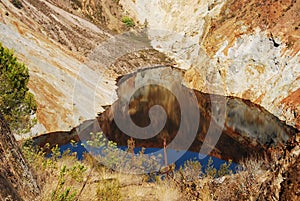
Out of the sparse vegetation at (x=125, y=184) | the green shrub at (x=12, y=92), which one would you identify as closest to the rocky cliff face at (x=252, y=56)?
the green shrub at (x=12, y=92)

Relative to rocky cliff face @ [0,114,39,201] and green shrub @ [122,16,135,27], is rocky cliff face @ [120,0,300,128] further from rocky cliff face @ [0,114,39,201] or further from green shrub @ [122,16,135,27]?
rocky cliff face @ [0,114,39,201]

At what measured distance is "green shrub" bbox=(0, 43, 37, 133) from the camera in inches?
683

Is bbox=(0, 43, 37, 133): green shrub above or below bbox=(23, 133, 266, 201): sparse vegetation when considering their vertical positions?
below

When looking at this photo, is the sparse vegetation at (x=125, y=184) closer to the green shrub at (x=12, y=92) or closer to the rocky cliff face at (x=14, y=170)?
the rocky cliff face at (x=14, y=170)

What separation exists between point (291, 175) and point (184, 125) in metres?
31.2

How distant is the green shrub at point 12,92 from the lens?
683 inches

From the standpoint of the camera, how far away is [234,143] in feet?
106

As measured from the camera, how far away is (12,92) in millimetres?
18078

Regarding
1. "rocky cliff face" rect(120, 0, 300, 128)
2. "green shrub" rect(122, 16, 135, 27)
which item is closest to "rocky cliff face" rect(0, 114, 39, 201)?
"rocky cliff face" rect(120, 0, 300, 128)

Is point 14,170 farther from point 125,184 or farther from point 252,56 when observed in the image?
point 252,56

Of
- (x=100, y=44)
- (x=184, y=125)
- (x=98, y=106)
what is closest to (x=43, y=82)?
(x=98, y=106)

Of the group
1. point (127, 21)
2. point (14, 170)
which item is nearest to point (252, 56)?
point (14, 170)

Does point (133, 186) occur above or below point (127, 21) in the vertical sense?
below

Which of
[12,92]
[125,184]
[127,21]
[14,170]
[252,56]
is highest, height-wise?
[252,56]
